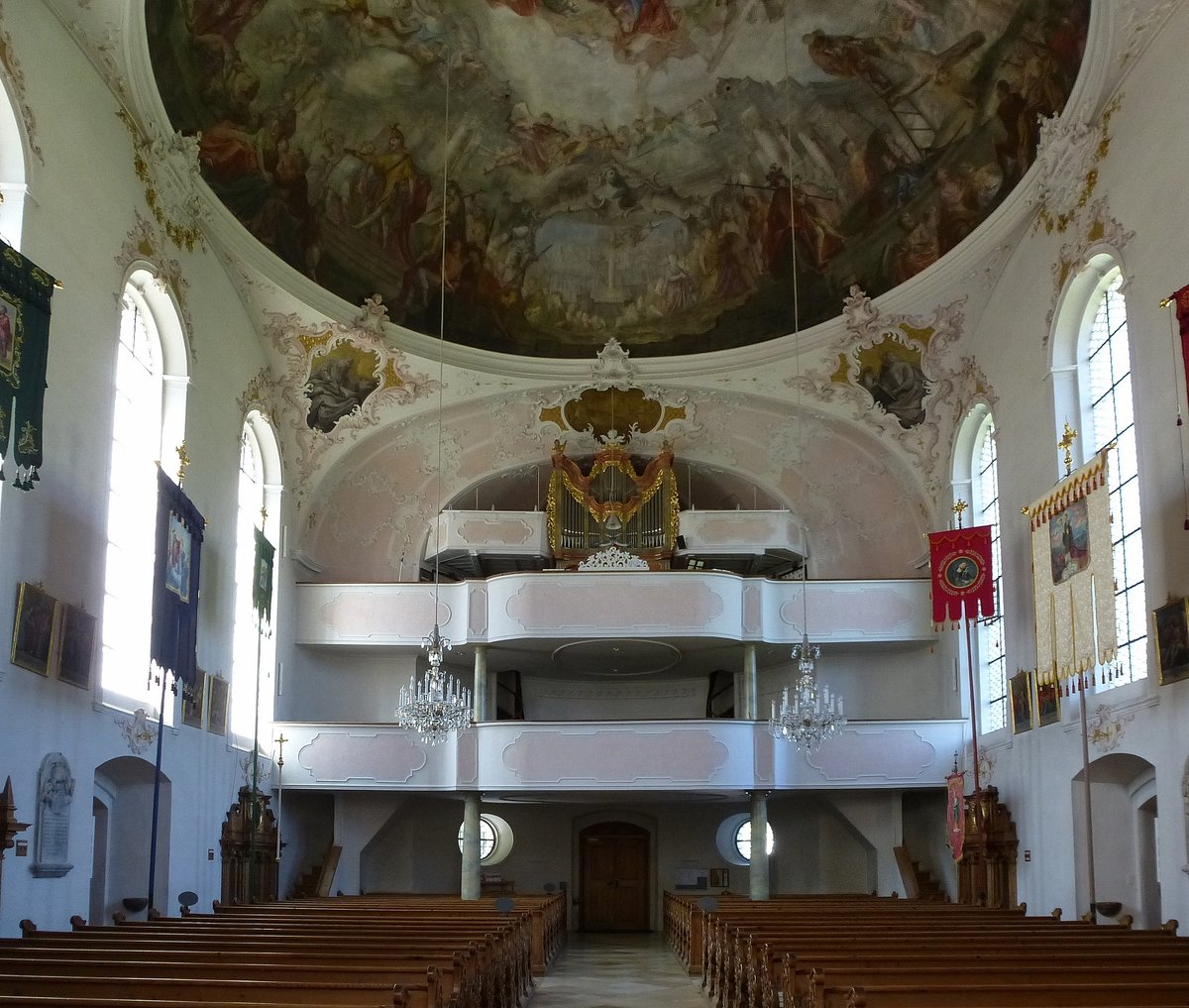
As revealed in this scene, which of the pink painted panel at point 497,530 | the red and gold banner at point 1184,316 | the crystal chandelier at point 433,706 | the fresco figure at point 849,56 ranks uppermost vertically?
the fresco figure at point 849,56

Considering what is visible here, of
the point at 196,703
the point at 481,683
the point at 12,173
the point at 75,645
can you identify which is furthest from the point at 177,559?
the point at 481,683

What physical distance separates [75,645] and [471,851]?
10014mm

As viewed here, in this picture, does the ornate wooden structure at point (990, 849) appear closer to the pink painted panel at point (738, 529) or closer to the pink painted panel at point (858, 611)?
the pink painted panel at point (858, 611)

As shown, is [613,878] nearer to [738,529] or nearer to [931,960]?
[738,529]

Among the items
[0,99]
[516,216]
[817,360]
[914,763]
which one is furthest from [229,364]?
[914,763]

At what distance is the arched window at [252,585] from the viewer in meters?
21.2

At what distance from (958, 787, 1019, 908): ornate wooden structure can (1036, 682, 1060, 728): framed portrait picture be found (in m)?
1.71

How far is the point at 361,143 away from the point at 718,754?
37.7 feet

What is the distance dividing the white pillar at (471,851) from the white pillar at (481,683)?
1.41 m

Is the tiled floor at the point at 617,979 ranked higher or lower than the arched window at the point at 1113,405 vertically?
lower

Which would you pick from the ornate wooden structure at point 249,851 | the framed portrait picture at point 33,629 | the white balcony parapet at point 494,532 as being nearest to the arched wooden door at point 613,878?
the white balcony parapet at point 494,532

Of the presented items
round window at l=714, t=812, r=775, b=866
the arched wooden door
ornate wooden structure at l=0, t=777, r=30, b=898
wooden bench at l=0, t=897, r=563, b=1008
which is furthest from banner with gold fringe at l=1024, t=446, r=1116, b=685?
the arched wooden door

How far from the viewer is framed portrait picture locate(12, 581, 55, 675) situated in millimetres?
13219

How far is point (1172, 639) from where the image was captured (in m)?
14.2
